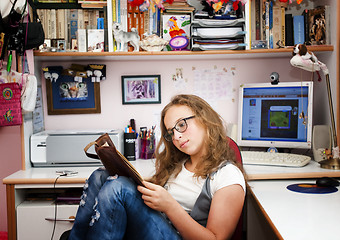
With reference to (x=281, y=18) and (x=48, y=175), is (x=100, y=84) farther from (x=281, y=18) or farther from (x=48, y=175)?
(x=281, y=18)

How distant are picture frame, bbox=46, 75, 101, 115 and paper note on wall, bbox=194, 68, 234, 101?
2.22 ft

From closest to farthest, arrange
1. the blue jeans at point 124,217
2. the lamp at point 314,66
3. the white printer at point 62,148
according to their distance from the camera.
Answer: the blue jeans at point 124,217 → the lamp at point 314,66 → the white printer at point 62,148

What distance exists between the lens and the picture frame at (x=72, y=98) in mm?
2307

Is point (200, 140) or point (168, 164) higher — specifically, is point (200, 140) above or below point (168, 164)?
above

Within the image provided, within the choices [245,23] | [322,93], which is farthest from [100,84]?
[322,93]

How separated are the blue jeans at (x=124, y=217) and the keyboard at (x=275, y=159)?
0.84 m

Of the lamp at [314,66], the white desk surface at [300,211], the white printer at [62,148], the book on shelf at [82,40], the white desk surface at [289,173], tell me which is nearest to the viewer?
the white desk surface at [300,211]

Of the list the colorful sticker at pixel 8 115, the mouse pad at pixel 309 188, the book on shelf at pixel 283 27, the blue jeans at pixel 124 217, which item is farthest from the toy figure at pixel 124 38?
the mouse pad at pixel 309 188

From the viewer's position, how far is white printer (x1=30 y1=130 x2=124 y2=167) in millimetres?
2008

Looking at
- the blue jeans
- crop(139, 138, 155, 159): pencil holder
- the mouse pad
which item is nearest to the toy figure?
crop(139, 138, 155, 159): pencil holder

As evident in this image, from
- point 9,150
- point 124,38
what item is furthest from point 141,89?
point 9,150

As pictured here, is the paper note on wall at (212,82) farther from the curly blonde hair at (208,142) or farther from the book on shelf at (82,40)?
the curly blonde hair at (208,142)

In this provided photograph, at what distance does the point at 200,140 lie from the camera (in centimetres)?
141

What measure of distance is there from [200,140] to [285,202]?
40cm
